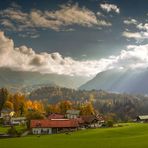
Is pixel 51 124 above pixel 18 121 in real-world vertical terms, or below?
below

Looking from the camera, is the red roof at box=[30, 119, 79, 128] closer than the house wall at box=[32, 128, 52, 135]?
No

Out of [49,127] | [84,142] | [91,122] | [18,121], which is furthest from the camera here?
[18,121]

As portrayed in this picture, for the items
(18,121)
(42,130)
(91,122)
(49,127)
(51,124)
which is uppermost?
(18,121)

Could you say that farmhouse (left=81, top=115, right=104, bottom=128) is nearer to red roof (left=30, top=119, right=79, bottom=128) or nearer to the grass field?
red roof (left=30, top=119, right=79, bottom=128)

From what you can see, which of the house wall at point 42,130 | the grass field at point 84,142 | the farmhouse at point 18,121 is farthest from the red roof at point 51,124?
the farmhouse at point 18,121

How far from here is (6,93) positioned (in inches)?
7475

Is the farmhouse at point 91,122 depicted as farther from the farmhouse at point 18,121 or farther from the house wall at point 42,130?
the farmhouse at point 18,121

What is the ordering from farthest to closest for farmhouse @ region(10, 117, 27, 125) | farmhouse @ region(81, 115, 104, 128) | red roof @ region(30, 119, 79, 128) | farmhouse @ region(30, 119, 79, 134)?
farmhouse @ region(10, 117, 27, 125) → farmhouse @ region(81, 115, 104, 128) → red roof @ region(30, 119, 79, 128) → farmhouse @ region(30, 119, 79, 134)

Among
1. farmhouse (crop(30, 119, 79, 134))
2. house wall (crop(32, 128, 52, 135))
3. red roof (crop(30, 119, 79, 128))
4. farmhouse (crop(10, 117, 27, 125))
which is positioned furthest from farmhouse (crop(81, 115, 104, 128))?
farmhouse (crop(10, 117, 27, 125))

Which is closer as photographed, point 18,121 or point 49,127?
point 49,127

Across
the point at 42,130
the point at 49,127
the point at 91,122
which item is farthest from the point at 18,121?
the point at 49,127

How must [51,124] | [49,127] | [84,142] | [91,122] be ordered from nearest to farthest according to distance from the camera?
[84,142] → [49,127] → [51,124] → [91,122]

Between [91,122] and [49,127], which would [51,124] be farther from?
[91,122]

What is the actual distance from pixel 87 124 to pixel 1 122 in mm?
42734
